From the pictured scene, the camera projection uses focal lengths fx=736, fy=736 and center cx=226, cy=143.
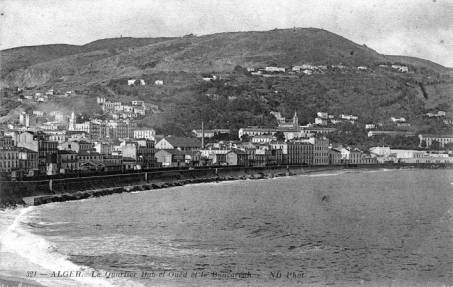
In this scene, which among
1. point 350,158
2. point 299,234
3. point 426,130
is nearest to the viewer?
point 299,234

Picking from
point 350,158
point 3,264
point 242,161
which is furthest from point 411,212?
point 350,158

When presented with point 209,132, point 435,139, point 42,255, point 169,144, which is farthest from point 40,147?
point 435,139

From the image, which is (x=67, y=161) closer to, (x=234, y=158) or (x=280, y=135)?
(x=234, y=158)

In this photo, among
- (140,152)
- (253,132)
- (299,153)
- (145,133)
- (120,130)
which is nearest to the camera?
(140,152)

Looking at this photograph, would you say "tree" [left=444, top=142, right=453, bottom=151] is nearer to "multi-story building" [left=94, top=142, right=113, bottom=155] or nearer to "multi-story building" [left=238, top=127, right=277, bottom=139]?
"multi-story building" [left=238, top=127, right=277, bottom=139]

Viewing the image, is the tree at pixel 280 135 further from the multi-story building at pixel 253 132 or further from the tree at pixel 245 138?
the tree at pixel 245 138

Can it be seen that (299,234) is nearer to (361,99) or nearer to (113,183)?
(113,183)

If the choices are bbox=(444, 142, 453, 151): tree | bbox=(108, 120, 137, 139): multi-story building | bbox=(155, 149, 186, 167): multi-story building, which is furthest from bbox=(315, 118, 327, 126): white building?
bbox=(155, 149, 186, 167): multi-story building
